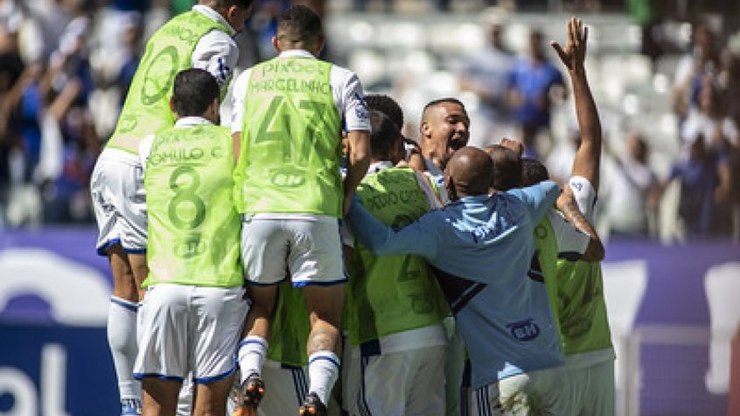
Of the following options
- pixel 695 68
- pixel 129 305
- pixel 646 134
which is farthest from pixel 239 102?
pixel 695 68

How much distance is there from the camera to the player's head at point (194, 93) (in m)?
9.61

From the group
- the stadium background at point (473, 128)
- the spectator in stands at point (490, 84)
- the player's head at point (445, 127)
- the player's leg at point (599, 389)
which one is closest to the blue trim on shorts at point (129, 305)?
the player's head at point (445, 127)

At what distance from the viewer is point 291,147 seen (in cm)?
939

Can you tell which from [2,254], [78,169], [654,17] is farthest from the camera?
[654,17]

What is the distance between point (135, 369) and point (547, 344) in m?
2.15

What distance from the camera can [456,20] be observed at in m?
21.1

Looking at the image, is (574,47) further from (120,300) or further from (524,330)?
(120,300)

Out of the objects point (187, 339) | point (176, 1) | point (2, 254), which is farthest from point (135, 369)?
point (176, 1)

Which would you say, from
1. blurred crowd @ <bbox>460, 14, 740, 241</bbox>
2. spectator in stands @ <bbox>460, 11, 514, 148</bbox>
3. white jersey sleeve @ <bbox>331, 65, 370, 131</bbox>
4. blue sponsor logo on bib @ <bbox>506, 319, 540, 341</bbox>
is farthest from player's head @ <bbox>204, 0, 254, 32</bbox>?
spectator in stands @ <bbox>460, 11, 514, 148</bbox>

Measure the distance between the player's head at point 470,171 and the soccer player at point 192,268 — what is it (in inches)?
45.5

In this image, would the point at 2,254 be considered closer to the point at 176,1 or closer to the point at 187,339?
the point at 176,1

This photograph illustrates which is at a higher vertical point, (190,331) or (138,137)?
(138,137)

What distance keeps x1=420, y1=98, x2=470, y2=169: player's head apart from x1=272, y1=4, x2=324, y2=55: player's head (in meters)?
1.03

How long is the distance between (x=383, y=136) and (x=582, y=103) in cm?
116
